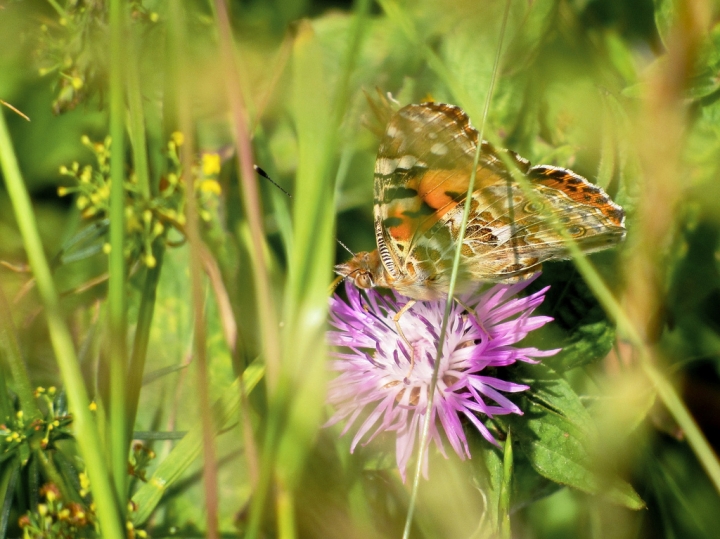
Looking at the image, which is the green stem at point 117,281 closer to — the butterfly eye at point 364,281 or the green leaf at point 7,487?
the green leaf at point 7,487

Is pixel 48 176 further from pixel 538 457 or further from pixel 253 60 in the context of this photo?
pixel 538 457

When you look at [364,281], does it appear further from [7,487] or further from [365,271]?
[7,487]

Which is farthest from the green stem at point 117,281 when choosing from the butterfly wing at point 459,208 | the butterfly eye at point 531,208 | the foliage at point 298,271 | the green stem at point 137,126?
→ the butterfly eye at point 531,208

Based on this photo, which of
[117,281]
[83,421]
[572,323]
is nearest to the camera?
[83,421]

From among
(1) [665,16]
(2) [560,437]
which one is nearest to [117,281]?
(2) [560,437]

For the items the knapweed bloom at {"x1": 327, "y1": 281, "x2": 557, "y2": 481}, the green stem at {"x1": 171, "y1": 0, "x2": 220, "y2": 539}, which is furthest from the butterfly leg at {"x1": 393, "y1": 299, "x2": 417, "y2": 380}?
the green stem at {"x1": 171, "y1": 0, "x2": 220, "y2": 539}

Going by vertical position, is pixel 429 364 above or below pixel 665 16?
below

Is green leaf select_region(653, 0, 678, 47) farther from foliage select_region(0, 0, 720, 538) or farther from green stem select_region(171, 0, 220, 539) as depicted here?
green stem select_region(171, 0, 220, 539)
